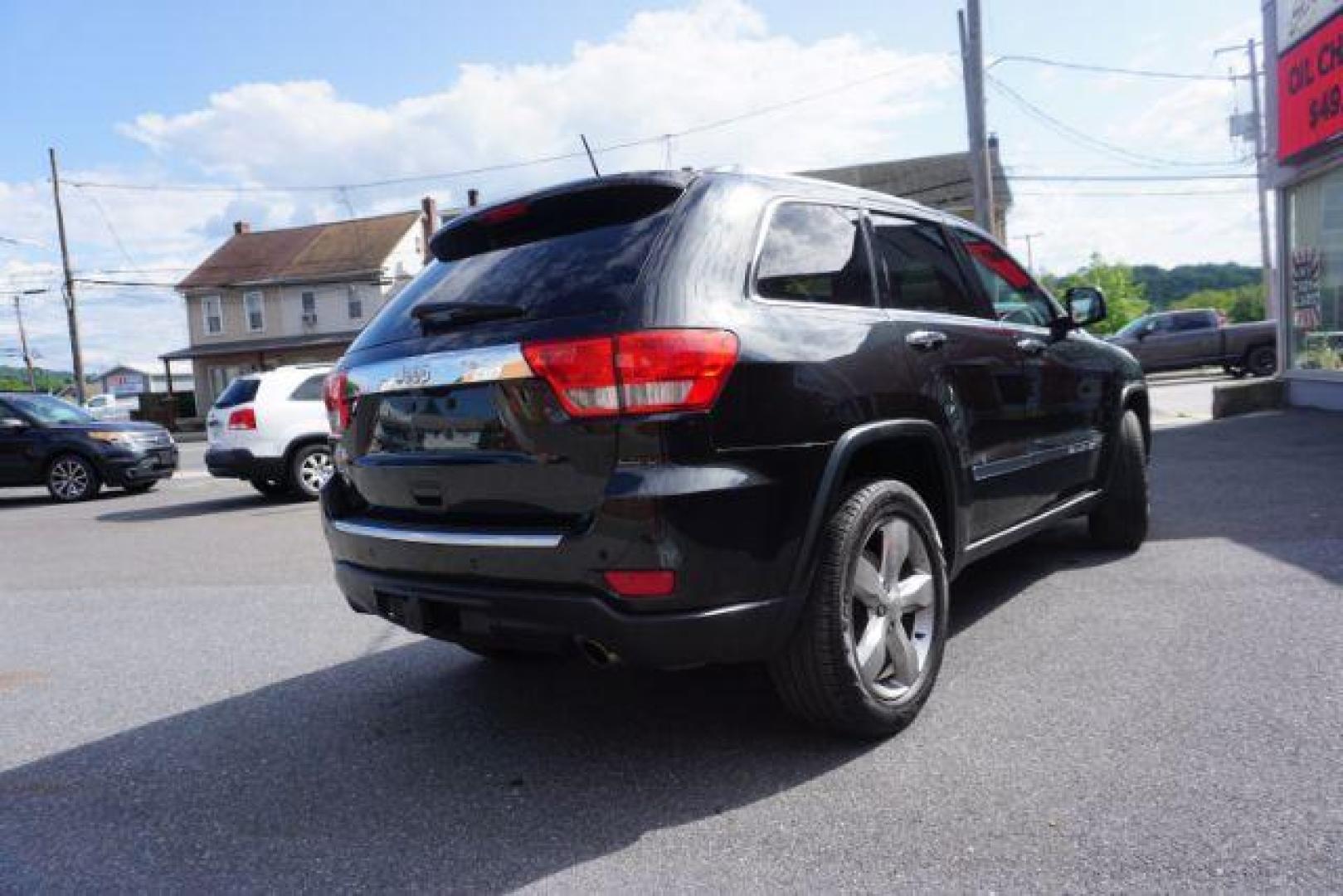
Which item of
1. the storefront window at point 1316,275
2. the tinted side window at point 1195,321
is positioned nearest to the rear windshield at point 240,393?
the storefront window at point 1316,275

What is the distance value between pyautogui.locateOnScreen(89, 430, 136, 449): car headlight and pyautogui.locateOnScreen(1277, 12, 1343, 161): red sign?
625 inches

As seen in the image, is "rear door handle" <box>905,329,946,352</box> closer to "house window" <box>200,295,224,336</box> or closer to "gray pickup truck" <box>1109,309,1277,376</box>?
"gray pickup truck" <box>1109,309,1277,376</box>

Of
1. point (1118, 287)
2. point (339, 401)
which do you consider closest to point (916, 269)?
point (339, 401)

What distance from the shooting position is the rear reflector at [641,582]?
8.49 ft

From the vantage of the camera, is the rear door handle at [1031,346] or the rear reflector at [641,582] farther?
the rear door handle at [1031,346]

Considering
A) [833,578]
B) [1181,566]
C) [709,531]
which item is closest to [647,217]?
[709,531]

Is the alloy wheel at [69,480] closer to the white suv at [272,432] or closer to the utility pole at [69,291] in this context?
the white suv at [272,432]

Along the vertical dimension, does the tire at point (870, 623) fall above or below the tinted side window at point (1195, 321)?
below

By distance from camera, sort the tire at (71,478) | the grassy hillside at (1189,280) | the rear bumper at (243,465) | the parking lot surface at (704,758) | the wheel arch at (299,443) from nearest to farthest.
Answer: the parking lot surface at (704,758), the rear bumper at (243,465), the wheel arch at (299,443), the tire at (71,478), the grassy hillside at (1189,280)

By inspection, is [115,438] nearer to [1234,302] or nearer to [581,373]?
[581,373]

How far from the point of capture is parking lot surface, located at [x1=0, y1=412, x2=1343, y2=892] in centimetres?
247

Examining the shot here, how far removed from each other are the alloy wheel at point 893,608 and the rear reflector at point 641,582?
0.68 metres

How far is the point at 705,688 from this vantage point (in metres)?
3.77

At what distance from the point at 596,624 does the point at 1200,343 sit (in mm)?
24419
